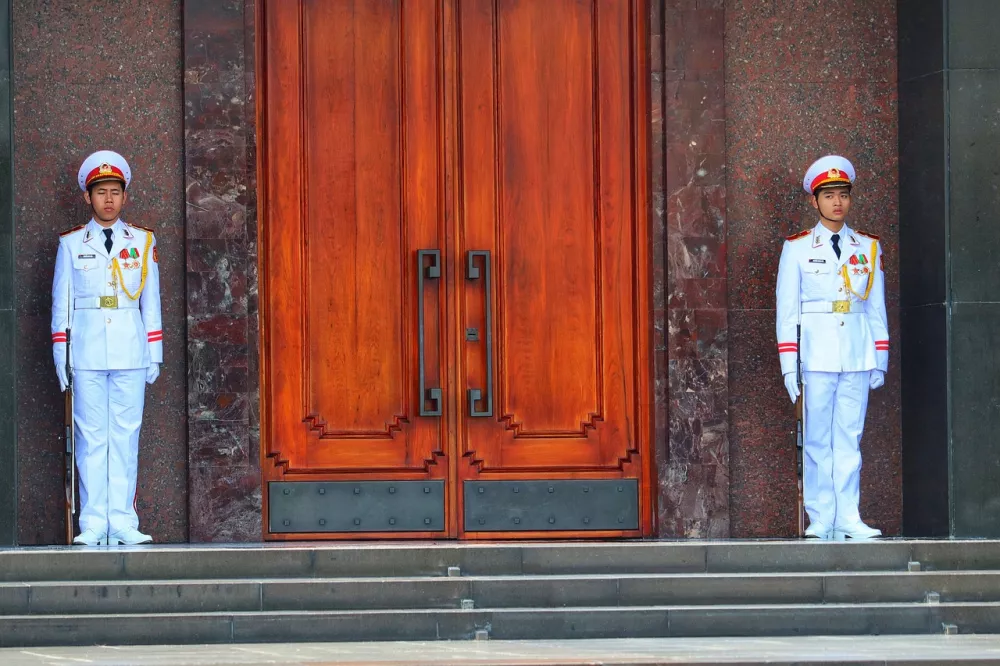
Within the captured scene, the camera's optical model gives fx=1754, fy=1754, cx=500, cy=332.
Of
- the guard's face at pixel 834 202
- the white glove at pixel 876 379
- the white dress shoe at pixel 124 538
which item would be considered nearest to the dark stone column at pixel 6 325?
the white dress shoe at pixel 124 538

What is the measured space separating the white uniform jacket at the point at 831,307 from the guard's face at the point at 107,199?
136 inches

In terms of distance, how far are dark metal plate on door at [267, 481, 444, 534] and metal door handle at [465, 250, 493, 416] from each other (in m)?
0.49

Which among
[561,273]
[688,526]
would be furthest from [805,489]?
[561,273]

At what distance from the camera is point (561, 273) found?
9.62 meters

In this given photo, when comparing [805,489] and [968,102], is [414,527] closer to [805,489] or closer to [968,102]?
[805,489]

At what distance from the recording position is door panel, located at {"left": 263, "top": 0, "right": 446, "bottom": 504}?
374 inches

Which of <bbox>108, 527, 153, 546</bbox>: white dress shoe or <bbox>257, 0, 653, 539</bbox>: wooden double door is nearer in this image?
<bbox>108, 527, 153, 546</bbox>: white dress shoe

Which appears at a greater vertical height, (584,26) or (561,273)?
(584,26)

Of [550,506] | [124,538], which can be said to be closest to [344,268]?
[550,506]

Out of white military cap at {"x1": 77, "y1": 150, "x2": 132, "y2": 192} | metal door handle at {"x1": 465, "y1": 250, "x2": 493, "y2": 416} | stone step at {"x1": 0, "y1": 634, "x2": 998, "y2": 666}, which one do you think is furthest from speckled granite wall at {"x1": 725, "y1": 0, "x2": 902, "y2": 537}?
white military cap at {"x1": 77, "y1": 150, "x2": 132, "y2": 192}

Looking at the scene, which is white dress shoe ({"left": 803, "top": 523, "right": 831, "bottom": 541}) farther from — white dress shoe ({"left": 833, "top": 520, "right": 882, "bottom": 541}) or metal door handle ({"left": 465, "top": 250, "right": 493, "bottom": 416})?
metal door handle ({"left": 465, "top": 250, "right": 493, "bottom": 416})

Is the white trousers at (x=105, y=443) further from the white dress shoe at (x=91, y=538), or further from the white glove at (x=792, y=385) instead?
the white glove at (x=792, y=385)

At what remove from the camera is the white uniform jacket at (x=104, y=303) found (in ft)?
29.1

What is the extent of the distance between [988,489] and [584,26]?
330 cm
